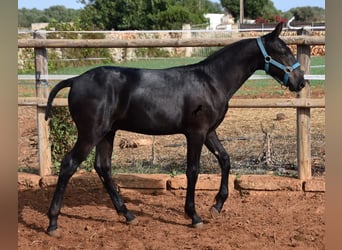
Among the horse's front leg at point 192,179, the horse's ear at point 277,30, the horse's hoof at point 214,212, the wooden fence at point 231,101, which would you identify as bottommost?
the horse's hoof at point 214,212

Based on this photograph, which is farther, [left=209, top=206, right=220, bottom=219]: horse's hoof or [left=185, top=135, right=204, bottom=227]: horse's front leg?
[left=209, top=206, right=220, bottom=219]: horse's hoof

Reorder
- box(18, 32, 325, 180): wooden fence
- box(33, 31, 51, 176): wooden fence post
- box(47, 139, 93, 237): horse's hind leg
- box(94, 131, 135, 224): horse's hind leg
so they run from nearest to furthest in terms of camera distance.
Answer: box(47, 139, 93, 237): horse's hind leg
box(94, 131, 135, 224): horse's hind leg
box(18, 32, 325, 180): wooden fence
box(33, 31, 51, 176): wooden fence post

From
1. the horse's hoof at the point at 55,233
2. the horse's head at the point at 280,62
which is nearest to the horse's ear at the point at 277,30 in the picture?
the horse's head at the point at 280,62

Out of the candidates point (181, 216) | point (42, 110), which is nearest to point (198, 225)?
point (181, 216)

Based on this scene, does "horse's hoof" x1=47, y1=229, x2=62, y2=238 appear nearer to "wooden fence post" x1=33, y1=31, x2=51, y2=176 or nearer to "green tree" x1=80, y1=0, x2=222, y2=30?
"wooden fence post" x1=33, y1=31, x2=51, y2=176

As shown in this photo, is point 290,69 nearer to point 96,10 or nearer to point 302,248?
point 302,248

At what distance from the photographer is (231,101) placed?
17.9ft

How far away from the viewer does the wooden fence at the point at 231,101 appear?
5305 millimetres

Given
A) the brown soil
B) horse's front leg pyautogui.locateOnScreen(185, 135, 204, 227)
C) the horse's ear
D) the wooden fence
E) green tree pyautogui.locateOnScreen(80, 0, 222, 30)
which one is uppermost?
green tree pyautogui.locateOnScreen(80, 0, 222, 30)

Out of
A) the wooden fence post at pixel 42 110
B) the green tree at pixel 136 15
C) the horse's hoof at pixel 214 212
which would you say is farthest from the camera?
the green tree at pixel 136 15

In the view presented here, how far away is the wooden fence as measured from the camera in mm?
5305

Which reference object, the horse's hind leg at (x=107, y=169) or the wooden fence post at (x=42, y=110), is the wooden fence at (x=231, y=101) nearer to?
the wooden fence post at (x=42, y=110)

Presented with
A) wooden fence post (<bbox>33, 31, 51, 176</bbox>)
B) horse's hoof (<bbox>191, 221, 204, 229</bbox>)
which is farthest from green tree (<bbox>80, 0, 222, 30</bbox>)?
horse's hoof (<bbox>191, 221, 204, 229</bbox>)

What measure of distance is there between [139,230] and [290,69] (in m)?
1.93
